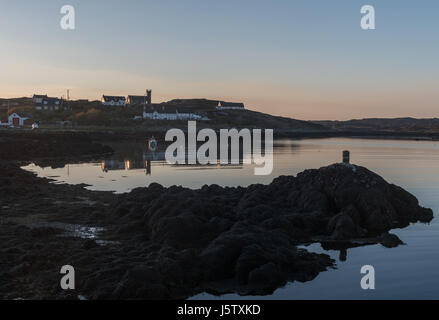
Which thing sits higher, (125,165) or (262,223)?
(125,165)

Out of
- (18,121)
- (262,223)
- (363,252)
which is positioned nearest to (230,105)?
(18,121)

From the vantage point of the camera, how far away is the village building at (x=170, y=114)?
457 feet

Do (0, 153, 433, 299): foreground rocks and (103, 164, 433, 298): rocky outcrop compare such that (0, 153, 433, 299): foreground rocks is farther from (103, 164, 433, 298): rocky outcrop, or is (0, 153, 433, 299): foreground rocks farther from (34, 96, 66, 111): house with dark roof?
(34, 96, 66, 111): house with dark roof

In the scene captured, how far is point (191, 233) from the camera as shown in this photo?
14.5 m

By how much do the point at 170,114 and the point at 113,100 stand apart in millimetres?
28746

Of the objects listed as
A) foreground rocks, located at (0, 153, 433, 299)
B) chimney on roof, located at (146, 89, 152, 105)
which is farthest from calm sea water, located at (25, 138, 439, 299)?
chimney on roof, located at (146, 89, 152, 105)

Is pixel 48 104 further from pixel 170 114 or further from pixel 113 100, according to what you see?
pixel 170 114

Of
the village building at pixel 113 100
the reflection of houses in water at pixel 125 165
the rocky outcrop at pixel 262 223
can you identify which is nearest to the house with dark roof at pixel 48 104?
the village building at pixel 113 100

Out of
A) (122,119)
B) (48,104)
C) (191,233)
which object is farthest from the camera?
(48,104)

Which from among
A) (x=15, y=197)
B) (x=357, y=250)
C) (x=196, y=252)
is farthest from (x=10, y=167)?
(x=357, y=250)

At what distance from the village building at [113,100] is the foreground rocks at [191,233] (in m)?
139

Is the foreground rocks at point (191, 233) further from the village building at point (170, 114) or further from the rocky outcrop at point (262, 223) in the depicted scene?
the village building at point (170, 114)

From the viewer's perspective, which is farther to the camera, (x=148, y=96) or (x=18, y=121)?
(x=148, y=96)
